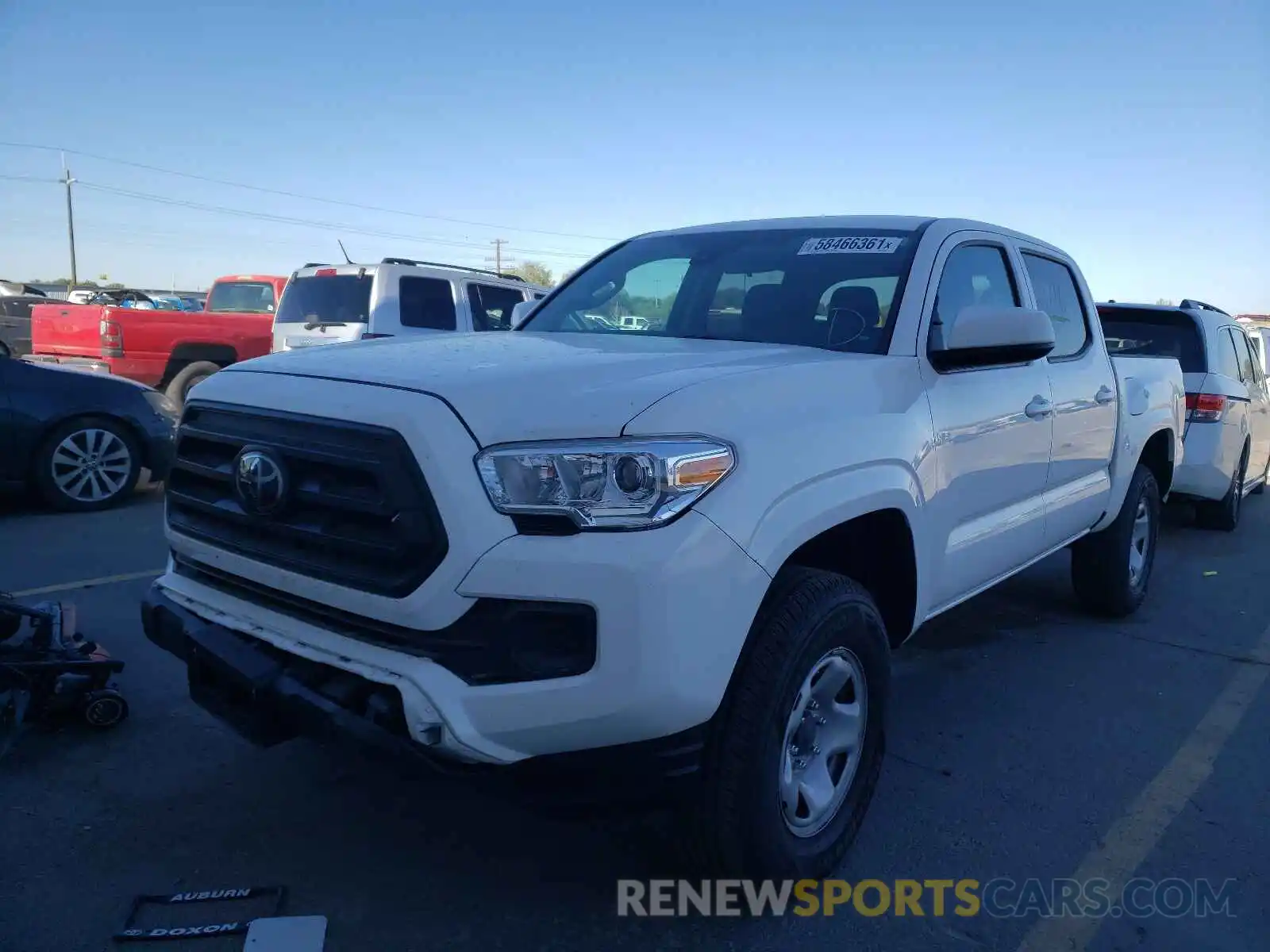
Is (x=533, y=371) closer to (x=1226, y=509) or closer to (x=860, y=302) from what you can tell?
(x=860, y=302)

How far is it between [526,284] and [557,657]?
10.0 m

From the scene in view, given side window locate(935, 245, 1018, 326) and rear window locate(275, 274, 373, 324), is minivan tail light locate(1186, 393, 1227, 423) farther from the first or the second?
rear window locate(275, 274, 373, 324)

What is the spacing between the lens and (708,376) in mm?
2465

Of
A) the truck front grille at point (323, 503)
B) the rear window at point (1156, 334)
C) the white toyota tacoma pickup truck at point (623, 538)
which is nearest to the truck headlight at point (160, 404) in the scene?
the white toyota tacoma pickup truck at point (623, 538)

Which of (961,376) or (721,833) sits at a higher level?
(961,376)

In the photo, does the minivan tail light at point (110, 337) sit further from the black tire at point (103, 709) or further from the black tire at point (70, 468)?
the black tire at point (103, 709)

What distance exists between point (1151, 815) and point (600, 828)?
1865mm

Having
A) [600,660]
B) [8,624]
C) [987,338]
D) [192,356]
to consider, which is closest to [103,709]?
[8,624]

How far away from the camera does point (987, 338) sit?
3.08 metres

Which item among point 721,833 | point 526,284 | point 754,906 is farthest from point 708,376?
point 526,284

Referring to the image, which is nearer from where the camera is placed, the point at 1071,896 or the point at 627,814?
the point at 627,814

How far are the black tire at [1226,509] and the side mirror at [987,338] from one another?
574cm

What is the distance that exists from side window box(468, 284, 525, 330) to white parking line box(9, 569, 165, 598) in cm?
567

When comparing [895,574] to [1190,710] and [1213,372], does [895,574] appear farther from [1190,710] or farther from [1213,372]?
[1213,372]
